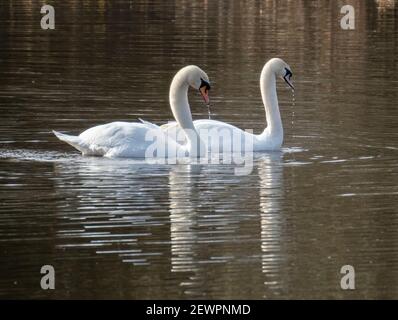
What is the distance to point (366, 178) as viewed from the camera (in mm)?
14156

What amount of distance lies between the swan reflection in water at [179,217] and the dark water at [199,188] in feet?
0.06

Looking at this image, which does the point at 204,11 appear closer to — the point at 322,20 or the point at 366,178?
the point at 322,20

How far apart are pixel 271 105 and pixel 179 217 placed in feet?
15.9

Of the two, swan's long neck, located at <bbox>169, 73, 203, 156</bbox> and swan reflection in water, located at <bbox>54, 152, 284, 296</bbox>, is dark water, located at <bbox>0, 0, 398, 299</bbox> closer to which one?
swan reflection in water, located at <bbox>54, 152, 284, 296</bbox>

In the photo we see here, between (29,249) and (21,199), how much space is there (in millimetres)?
1945

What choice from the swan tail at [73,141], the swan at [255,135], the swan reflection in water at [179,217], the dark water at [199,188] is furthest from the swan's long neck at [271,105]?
the swan tail at [73,141]

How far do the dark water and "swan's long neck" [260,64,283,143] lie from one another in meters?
0.29

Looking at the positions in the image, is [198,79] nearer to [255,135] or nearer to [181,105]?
[181,105]

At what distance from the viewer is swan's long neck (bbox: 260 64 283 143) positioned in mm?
16203

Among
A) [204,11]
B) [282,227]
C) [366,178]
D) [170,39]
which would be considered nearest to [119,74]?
[170,39]

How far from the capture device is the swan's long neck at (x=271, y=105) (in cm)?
1620

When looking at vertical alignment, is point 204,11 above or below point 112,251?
above

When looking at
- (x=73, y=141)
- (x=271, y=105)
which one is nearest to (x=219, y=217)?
(x=73, y=141)

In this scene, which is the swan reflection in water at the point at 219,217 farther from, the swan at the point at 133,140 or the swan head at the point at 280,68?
the swan head at the point at 280,68
